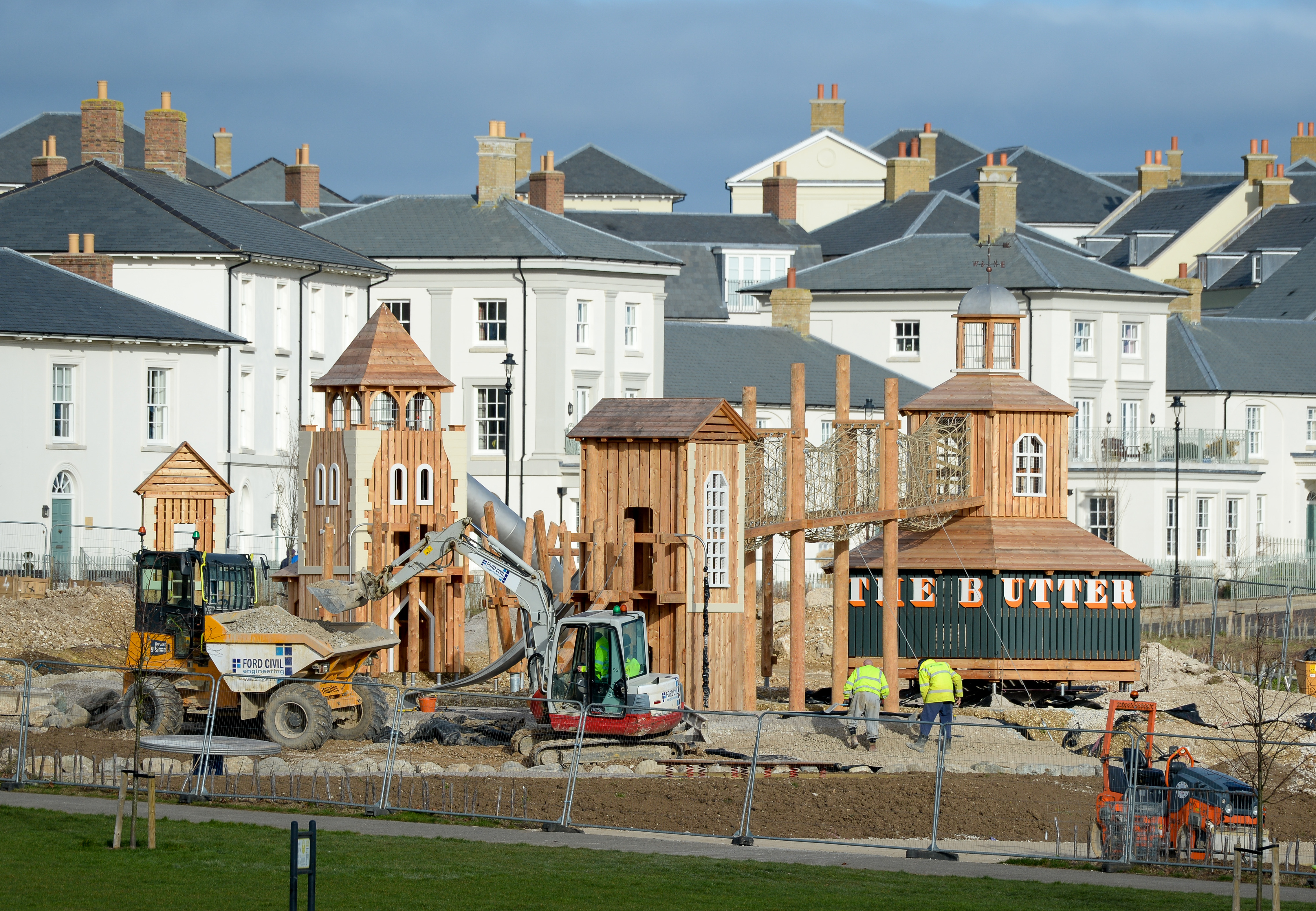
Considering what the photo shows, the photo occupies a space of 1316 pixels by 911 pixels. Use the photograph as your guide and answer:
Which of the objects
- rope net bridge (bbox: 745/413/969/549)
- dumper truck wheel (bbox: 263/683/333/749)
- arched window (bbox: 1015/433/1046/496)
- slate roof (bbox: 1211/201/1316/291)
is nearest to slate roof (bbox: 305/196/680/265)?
rope net bridge (bbox: 745/413/969/549)

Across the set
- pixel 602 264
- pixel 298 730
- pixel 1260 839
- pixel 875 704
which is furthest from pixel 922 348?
pixel 1260 839

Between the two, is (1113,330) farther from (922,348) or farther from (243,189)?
(243,189)

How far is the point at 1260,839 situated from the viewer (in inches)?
723

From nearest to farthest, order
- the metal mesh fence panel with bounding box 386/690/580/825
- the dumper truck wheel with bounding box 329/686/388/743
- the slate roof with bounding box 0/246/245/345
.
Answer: the metal mesh fence panel with bounding box 386/690/580/825 < the dumper truck wheel with bounding box 329/686/388/743 < the slate roof with bounding box 0/246/245/345

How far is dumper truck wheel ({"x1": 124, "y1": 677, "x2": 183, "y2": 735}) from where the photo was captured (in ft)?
99.5

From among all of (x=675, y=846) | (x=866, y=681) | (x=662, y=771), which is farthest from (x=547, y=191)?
(x=675, y=846)

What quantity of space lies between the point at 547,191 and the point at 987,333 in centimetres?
3381

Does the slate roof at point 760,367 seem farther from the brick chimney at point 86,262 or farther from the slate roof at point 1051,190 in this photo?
the slate roof at point 1051,190

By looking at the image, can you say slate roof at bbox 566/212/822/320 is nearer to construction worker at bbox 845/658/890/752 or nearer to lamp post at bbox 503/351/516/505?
lamp post at bbox 503/351/516/505

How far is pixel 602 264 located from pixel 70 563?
22.5m

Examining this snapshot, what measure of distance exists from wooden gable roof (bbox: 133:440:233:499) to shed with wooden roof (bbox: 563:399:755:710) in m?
13.4

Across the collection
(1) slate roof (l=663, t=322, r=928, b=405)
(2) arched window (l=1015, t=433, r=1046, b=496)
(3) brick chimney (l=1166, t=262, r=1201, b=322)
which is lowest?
(2) arched window (l=1015, t=433, r=1046, b=496)

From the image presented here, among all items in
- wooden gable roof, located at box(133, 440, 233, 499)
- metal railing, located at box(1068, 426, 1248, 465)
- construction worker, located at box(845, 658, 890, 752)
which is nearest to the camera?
construction worker, located at box(845, 658, 890, 752)

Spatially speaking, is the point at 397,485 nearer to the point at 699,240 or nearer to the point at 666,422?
the point at 666,422
